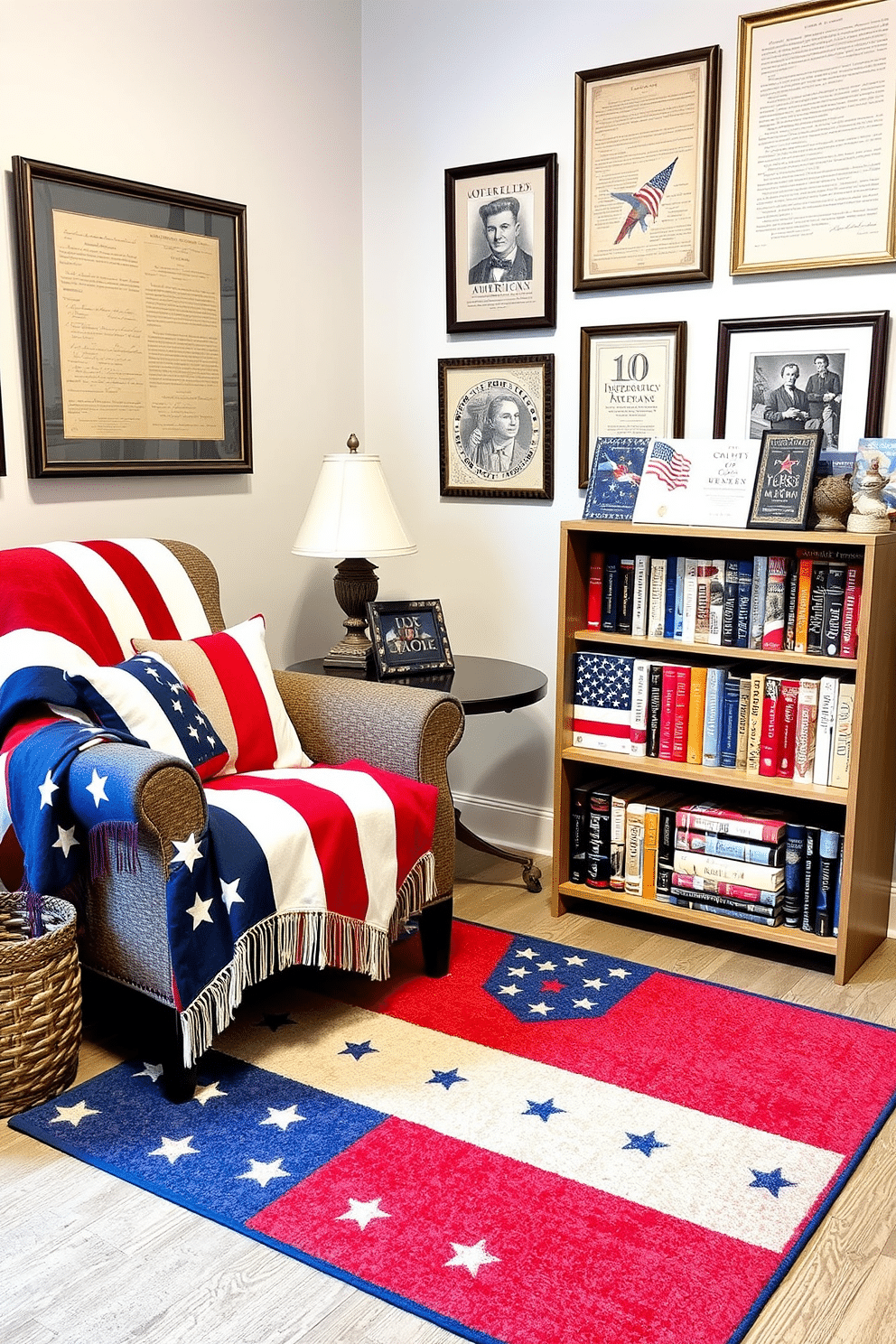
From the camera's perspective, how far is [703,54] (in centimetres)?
286

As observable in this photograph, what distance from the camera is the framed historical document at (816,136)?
8.73 ft

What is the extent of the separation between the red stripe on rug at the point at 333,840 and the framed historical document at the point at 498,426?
137 cm

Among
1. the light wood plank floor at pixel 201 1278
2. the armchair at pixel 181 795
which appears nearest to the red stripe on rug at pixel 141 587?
the armchair at pixel 181 795

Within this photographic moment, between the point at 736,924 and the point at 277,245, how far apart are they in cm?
217

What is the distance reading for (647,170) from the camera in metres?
3.01

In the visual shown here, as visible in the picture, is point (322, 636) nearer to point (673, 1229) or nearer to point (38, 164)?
point (38, 164)

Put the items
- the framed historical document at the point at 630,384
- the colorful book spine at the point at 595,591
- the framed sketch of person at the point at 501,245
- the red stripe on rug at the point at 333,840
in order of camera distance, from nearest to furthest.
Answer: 1. the red stripe on rug at the point at 333,840
2. the colorful book spine at the point at 595,591
3. the framed historical document at the point at 630,384
4. the framed sketch of person at the point at 501,245

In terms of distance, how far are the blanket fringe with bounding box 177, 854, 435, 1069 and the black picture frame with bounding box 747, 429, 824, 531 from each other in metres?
1.05

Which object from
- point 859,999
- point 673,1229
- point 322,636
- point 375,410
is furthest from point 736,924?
point 375,410

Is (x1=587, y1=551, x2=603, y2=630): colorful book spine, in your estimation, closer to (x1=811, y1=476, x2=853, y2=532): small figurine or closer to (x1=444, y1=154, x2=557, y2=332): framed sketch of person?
(x1=811, y1=476, x2=853, y2=532): small figurine

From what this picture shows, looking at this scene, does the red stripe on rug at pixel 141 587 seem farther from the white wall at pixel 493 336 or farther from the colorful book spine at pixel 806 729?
the colorful book spine at pixel 806 729

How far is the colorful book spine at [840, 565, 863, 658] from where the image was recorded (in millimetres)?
2561

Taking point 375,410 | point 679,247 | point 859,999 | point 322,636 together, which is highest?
point 679,247

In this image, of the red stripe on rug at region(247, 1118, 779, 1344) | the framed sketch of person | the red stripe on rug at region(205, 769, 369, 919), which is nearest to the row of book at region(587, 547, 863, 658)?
the framed sketch of person
